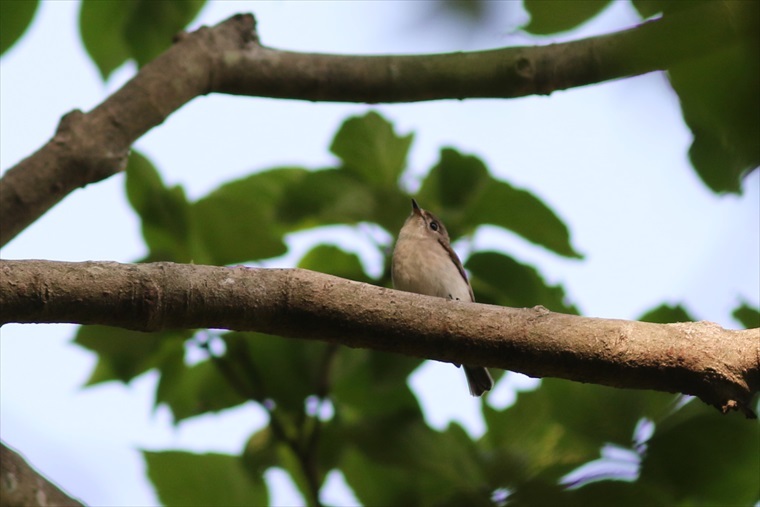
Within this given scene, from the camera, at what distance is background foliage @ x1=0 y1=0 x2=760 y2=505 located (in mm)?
2865

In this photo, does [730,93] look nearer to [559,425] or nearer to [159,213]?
[559,425]

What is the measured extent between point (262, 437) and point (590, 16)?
12.4ft

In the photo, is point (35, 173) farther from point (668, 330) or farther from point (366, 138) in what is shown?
point (668, 330)

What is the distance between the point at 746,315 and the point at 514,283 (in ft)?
3.84

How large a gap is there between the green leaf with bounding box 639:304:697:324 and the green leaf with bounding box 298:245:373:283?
157 centimetres

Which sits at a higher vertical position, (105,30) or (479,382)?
(105,30)

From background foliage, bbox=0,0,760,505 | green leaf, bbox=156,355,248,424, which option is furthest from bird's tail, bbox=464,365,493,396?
green leaf, bbox=156,355,248,424

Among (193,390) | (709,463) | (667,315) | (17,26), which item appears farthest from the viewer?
(193,390)

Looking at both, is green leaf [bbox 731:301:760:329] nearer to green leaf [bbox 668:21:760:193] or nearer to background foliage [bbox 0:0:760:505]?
background foliage [bbox 0:0:760:505]

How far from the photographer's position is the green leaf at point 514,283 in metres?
4.02

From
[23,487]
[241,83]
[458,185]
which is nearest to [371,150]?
[458,185]

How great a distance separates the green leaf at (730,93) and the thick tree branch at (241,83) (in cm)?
270

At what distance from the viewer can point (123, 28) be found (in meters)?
3.69

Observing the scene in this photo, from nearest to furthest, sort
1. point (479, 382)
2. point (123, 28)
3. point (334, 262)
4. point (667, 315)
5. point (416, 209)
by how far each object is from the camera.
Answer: point (667, 315) → point (123, 28) → point (334, 262) → point (416, 209) → point (479, 382)
